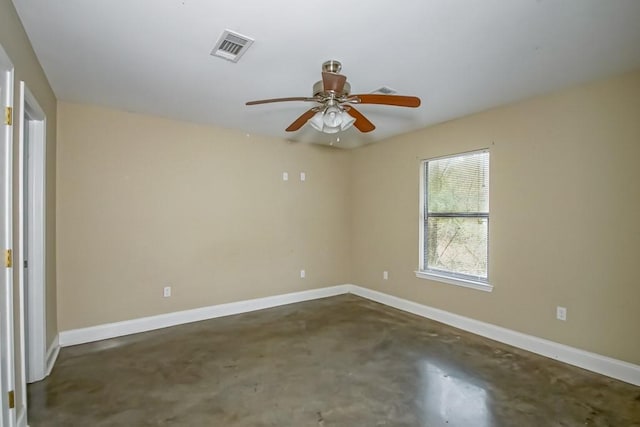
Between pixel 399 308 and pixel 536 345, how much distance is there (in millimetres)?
1731

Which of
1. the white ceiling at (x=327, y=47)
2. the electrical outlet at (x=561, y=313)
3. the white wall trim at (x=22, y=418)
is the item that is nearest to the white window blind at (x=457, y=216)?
the electrical outlet at (x=561, y=313)

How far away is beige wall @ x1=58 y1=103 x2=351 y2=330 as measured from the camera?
3395 mm

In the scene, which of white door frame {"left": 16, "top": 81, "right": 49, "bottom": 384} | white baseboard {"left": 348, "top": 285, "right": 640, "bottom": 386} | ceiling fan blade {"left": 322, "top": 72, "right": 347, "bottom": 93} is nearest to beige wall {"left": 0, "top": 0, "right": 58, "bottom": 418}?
white door frame {"left": 16, "top": 81, "right": 49, "bottom": 384}

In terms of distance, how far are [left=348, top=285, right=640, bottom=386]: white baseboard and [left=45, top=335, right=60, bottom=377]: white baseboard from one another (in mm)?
3853

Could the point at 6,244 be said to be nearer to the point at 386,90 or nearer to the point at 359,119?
the point at 359,119

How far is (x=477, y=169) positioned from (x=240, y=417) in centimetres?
339

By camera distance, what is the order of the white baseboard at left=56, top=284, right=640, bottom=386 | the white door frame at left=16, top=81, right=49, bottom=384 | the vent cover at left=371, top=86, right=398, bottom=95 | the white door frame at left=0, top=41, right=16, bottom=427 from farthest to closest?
the vent cover at left=371, top=86, right=398, bottom=95, the white baseboard at left=56, top=284, right=640, bottom=386, the white door frame at left=16, top=81, right=49, bottom=384, the white door frame at left=0, top=41, right=16, bottom=427

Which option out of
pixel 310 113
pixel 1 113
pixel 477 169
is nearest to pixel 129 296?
pixel 1 113

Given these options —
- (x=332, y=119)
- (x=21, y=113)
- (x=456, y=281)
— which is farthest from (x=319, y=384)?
(x=21, y=113)

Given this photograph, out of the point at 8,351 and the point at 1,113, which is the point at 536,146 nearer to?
the point at 1,113

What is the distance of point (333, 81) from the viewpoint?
203 cm

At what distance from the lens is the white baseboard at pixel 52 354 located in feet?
8.97

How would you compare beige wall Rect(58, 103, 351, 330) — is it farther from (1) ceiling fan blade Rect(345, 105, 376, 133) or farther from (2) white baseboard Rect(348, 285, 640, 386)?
(1) ceiling fan blade Rect(345, 105, 376, 133)

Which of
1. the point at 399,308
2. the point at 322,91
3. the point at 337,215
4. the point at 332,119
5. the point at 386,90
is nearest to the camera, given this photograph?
the point at 322,91
